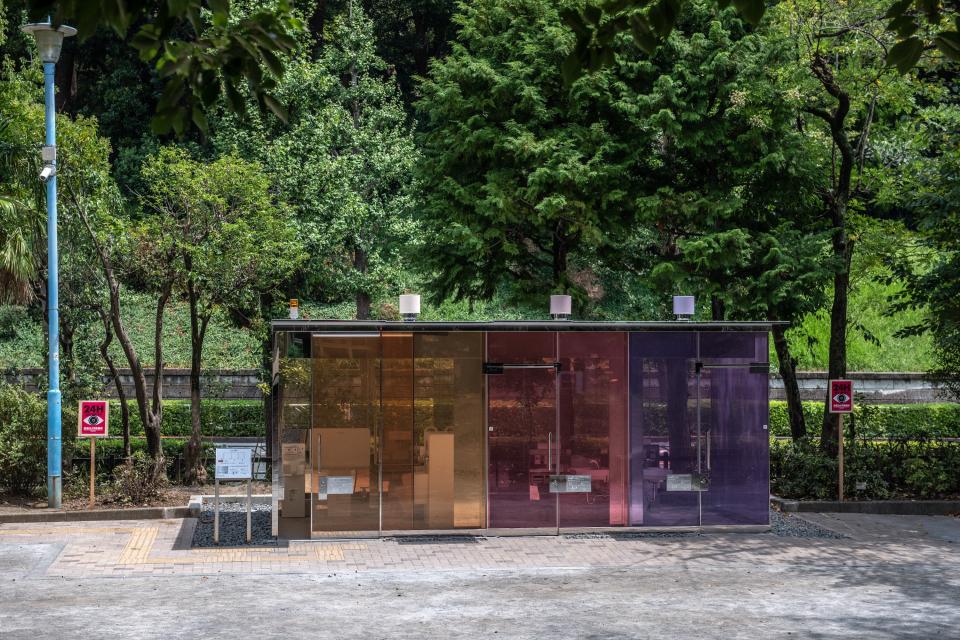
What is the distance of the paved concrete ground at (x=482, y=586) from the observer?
1131 centimetres

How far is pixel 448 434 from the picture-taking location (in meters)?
17.4

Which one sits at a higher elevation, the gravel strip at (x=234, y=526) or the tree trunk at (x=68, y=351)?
the tree trunk at (x=68, y=351)

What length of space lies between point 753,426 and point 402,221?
65.6 feet

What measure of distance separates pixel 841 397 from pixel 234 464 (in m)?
9.91

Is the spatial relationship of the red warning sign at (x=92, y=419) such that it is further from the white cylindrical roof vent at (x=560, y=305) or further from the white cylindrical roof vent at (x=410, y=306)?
the white cylindrical roof vent at (x=560, y=305)

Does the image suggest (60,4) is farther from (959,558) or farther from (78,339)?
(78,339)

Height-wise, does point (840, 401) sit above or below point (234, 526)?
above

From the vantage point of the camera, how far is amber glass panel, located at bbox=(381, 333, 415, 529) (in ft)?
56.1

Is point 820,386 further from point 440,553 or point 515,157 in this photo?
point 440,553

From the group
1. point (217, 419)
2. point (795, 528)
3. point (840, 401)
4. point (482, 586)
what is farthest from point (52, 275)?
point (217, 419)

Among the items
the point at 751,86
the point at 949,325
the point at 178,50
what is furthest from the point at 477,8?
the point at 178,50

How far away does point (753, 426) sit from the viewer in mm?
17953

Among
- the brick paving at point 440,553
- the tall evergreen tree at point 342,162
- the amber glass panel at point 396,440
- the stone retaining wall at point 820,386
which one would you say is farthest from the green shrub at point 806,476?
the stone retaining wall at point 820,386

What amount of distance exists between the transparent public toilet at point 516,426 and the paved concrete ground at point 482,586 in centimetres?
60
